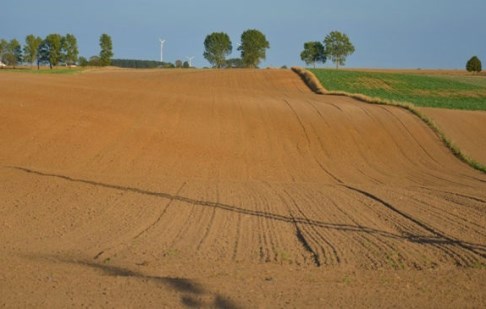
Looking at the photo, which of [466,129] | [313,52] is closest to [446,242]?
[466,129]

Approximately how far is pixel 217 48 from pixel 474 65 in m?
65.6

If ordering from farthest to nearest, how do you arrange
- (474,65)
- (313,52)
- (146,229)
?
(313,52)
(474,65)
(146,229)

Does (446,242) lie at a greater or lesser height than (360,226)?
greater

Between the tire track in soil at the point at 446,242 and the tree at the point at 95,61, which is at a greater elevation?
the tire track in soil at the point at 446,242

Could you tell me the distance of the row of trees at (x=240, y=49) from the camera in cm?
16750

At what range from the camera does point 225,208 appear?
49.1 feet

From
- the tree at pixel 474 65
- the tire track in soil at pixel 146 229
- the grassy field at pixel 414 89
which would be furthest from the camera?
the tree at pixel 474 65

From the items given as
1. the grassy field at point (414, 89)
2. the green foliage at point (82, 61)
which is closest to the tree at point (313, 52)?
the green foliage at point (82, 61)

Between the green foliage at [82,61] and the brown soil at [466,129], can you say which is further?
the green foliage at [82,61]

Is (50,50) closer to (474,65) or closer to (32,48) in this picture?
(32,48)

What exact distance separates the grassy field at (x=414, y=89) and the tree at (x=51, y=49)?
7790 centimetres

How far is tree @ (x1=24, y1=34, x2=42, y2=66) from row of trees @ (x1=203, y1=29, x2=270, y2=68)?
4597cm

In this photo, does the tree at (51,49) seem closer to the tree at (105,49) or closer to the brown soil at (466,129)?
the tree at (105,49)

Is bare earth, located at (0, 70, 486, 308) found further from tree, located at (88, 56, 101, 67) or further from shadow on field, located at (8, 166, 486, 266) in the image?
tree, located at (88, 56, 101, 67)
